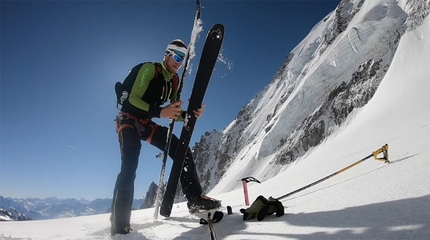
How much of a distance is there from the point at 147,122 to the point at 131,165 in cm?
86

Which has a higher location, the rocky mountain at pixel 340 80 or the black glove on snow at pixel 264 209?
the rocky mountain at pixel 340 80

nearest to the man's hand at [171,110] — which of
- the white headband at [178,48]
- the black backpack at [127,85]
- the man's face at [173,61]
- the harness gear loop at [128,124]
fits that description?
the harness gear loop at [128,124]

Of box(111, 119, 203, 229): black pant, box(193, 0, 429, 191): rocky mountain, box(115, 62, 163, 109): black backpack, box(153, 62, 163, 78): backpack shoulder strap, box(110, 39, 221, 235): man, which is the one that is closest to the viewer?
box(111, 119, 203, 229): black pant

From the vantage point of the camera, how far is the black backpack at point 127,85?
13.1 feet

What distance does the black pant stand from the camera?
3412mm

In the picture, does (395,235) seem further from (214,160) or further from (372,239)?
(214,160)

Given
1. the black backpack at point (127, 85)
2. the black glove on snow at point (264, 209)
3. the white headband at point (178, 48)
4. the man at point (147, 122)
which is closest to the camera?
the black glove on snow at point (264, 209)

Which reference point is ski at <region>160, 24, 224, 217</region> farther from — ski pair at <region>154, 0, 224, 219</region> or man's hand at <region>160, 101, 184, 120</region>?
man's hand at <region>160, 101, 184, 120</region>

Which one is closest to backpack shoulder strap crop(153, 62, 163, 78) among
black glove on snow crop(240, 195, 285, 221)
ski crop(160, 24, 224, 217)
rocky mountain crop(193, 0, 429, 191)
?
ski crop(160, 24, 224, 217)

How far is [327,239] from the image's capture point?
1.86 metres

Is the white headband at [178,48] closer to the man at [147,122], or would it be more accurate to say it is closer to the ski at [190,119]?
the man at [147,122]

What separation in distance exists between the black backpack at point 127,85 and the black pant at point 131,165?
1.13ft

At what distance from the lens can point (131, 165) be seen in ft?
12.1

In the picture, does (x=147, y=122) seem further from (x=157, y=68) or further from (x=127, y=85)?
(x=157, y=68)
